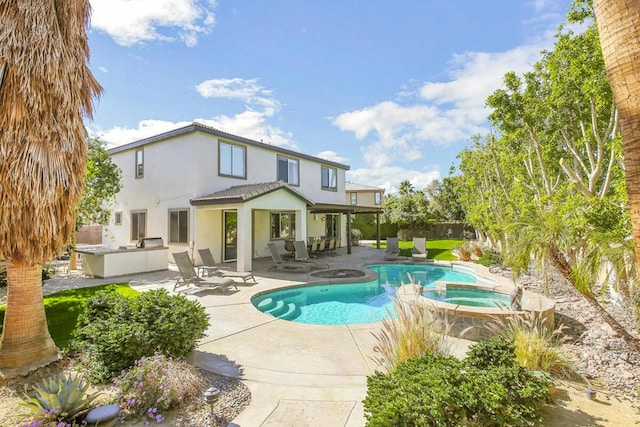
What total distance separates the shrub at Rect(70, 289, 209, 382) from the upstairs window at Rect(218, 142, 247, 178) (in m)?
12.1

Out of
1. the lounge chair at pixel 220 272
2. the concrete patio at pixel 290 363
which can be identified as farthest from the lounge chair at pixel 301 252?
the concrete patio at pixel 290 363

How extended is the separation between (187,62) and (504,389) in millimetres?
16135

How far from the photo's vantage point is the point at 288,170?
2117 cm

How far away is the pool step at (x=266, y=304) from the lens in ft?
32.1

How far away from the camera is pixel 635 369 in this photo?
193 inches

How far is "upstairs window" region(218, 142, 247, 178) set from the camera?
16.9m

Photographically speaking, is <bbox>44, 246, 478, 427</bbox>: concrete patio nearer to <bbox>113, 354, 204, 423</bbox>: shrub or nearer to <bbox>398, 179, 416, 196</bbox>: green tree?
<bbox>113, 354, 204, 423</bbox>: shrub

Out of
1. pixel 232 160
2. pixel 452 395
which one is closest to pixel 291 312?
pixel 452 395

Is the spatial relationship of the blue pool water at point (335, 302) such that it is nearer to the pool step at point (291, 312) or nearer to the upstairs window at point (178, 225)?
the pool step at point (291, 312)

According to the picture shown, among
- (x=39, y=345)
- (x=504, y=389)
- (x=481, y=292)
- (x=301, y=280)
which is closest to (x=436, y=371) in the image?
(x=504, y=389)

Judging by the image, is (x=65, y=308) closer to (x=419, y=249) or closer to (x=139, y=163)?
(x=139, y=163)

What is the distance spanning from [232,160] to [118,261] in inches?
296

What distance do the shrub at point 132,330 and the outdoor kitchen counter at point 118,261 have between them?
363 inches

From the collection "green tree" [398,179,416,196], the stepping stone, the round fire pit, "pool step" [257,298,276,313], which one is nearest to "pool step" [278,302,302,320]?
"pool step" [257,298,276,313]
